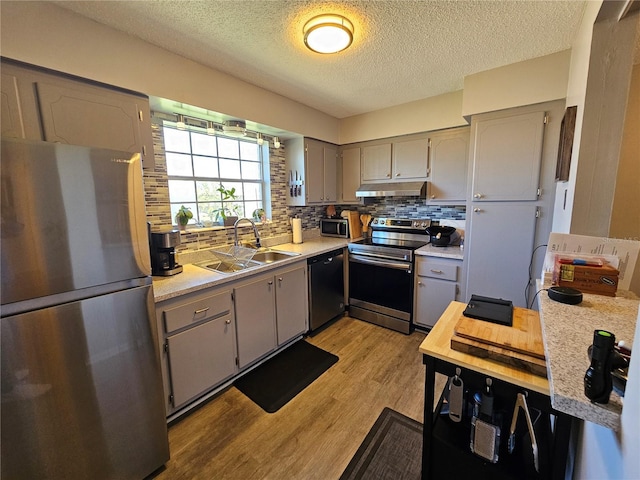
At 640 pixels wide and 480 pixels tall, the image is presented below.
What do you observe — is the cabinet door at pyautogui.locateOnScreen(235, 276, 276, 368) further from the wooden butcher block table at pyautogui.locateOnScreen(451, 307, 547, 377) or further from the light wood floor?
the wooden butcher block table at pyautogui.locateOnScreen(451, 307, 547, 377)

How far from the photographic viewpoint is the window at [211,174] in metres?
2.35

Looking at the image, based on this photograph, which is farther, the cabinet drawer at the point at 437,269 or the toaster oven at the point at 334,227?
the toaster oven at the point at 334,227

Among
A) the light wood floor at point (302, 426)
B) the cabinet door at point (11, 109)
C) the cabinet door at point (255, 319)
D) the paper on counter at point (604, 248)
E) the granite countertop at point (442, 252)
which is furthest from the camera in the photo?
the granite countertop at point (442, 252)

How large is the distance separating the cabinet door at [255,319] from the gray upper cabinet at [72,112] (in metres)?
1.14

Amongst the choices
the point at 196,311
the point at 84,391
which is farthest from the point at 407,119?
the point at 84,391

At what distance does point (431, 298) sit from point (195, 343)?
2189mm

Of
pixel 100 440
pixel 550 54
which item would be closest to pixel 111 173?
pixel 100 440

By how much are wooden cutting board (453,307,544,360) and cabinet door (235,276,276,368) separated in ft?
4.94

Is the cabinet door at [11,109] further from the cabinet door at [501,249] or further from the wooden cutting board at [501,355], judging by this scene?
the cabinet door at [501,249]

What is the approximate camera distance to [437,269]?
2.70 meters

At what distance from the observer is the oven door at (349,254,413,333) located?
2.86m

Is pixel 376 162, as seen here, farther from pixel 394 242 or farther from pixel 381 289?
pixel 381 289

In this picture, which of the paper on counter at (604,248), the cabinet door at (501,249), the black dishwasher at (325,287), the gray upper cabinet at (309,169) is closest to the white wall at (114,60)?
the gray upper cabinet at (309,169)

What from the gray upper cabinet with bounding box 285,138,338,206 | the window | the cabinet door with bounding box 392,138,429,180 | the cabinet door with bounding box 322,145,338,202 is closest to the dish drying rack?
the window
